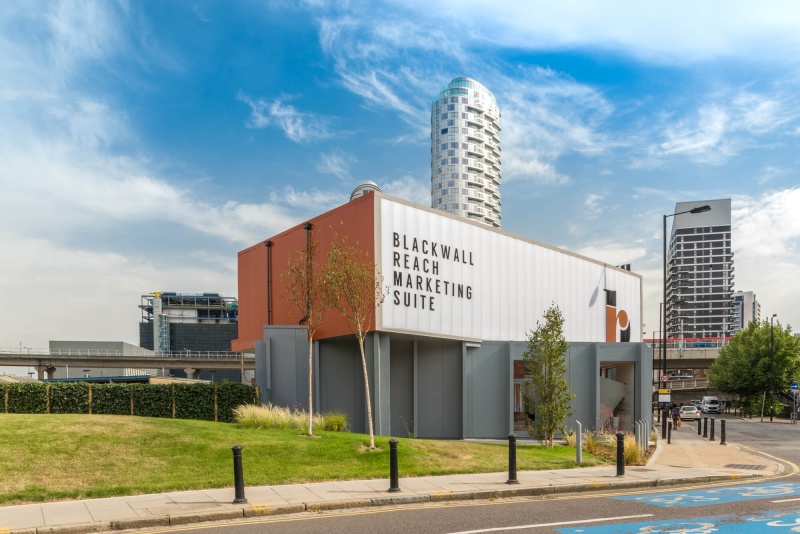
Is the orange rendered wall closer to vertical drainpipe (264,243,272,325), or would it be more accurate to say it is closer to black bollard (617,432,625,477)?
vertical drainpipe (264,243,272,325)

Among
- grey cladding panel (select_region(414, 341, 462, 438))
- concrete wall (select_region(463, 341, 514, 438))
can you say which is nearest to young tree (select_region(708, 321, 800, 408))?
concrete wall (select_region(463, 341, 514, 438))

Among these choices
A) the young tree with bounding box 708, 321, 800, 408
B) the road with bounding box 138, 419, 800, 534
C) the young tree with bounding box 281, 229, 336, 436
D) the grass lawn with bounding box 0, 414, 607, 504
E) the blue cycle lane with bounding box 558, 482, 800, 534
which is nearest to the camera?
the blue cycle lane with bounding box 558, 482, 800, 534

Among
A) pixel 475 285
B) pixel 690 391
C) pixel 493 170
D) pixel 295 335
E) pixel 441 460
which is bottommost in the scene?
pixel 690 391

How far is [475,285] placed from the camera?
86.2ft

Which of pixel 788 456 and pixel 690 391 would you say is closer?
pixel 788 456

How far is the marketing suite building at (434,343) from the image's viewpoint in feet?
75.0

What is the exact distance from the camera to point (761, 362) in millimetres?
56250

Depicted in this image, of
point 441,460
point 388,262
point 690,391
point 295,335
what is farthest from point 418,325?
point 690,391

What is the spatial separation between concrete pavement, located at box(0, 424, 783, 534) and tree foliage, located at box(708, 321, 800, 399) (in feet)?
149

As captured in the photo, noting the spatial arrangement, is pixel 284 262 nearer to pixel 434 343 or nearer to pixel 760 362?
pixel 434 343

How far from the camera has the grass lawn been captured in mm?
12070

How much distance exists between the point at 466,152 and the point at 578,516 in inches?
5420

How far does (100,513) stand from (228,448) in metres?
4.36

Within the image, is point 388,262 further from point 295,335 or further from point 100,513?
point 100,513
